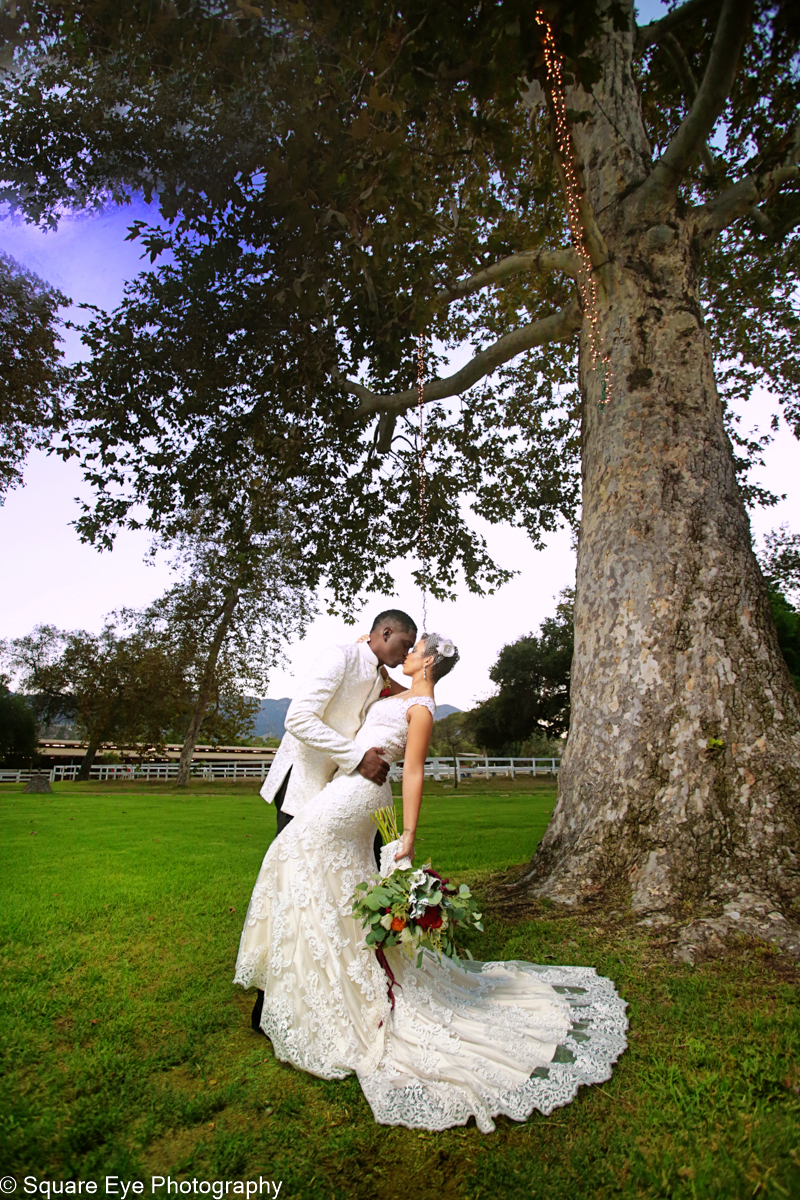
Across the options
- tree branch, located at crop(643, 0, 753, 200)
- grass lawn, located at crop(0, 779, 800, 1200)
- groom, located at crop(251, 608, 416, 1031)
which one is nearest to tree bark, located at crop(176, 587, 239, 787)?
grass lawn, located at crop(0, 779, 800, 1200)

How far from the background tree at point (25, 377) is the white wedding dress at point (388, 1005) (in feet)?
21.4

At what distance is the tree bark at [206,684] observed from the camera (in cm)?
2867

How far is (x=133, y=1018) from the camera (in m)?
4.12

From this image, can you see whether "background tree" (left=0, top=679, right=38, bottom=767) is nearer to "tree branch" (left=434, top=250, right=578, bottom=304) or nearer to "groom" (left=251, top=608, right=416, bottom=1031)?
"tree branch" (left=434, top=250, right=578, bottom=304)

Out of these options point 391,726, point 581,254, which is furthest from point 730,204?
point 391,726

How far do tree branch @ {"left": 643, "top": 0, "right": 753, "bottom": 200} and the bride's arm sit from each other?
21.5 feet

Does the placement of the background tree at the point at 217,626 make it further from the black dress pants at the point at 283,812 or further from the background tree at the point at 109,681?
the black dress pants at the point at 283,812

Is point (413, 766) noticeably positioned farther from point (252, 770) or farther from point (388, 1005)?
point (252, 770)

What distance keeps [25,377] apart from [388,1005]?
959 centimetres

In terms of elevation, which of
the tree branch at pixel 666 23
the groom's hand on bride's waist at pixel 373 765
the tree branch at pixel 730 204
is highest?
the tree branch at pixel 666 23

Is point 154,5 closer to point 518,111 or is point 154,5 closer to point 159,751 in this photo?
point 518,111

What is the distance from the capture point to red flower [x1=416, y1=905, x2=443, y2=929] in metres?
3.66

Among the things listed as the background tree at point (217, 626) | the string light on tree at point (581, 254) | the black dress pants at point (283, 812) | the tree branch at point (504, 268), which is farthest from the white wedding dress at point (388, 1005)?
the background tree at point (217, 626)

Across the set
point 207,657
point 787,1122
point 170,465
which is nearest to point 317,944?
point 787,1122
